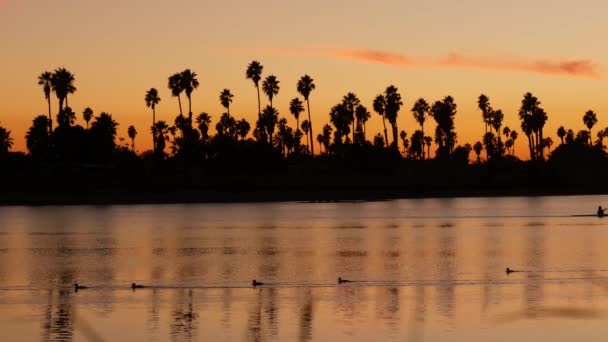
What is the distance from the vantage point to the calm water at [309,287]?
37.1m

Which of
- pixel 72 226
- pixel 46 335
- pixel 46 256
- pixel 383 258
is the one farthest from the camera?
pixel 72 226

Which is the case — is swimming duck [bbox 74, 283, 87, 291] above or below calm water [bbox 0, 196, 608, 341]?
above

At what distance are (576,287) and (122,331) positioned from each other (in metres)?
23.6

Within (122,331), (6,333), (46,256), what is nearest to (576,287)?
(122,331)

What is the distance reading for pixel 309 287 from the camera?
52.6 m

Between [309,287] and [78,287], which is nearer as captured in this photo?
[309,287]

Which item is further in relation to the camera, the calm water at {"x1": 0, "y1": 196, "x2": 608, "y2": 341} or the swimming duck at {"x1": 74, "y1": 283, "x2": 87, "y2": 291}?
the swimming duck at {"x1": 74, "y1": 283, "x2": 87, "y2": 291}

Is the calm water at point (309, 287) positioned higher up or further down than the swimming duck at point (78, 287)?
further down

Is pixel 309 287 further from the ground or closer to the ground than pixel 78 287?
closer to the ground

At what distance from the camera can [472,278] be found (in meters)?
56.9

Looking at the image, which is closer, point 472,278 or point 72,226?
point 472,278

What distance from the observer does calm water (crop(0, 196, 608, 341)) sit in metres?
37.1

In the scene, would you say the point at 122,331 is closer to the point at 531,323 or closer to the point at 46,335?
the point at 46,335

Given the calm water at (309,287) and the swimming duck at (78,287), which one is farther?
the swimming duck at (78,287)
